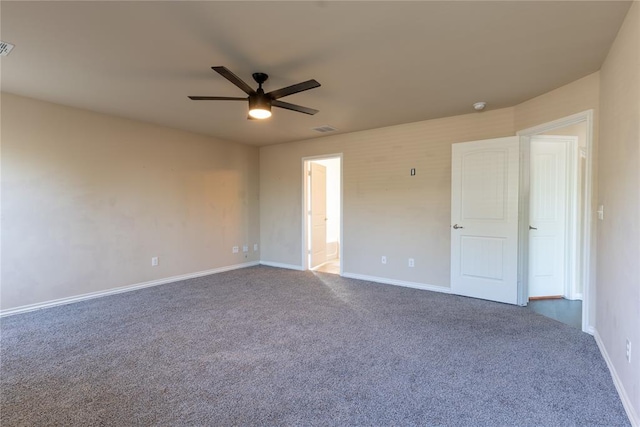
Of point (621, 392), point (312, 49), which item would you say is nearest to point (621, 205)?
point (621, 392)

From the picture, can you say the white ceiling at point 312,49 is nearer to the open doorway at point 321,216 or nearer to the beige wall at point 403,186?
the beige wall at point 403,186

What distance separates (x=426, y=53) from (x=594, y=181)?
1994mm

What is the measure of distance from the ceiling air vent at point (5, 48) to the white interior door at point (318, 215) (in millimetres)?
4209

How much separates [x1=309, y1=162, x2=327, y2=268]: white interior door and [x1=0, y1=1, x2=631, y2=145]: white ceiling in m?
2.42

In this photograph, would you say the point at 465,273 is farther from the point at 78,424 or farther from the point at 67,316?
the point at 67,316

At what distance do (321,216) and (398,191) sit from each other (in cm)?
206

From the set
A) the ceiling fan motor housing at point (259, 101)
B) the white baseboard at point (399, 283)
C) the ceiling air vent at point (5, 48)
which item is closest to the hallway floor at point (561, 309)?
the white baseboard at point (399, 283)

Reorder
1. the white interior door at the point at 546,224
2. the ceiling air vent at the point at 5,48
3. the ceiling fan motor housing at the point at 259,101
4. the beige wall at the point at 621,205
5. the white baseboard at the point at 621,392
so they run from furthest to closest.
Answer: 1. the white interior door at the point at 546,224
2. the ceiling fan motor housing at the point at 259,101
3. the ceiling air vent at the point at 5,48
4. the beige wall at the point at 621,205
5. the white baseboard at the point at 621,392

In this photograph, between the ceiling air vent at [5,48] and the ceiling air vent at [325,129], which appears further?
A: the ceiling air vent at [325,129]

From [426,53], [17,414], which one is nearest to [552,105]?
[426,53]

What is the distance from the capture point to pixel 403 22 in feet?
6.82

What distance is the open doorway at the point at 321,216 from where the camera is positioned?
5800 mm

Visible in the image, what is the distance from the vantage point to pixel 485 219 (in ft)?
12.7

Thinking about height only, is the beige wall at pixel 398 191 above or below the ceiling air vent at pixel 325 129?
below
